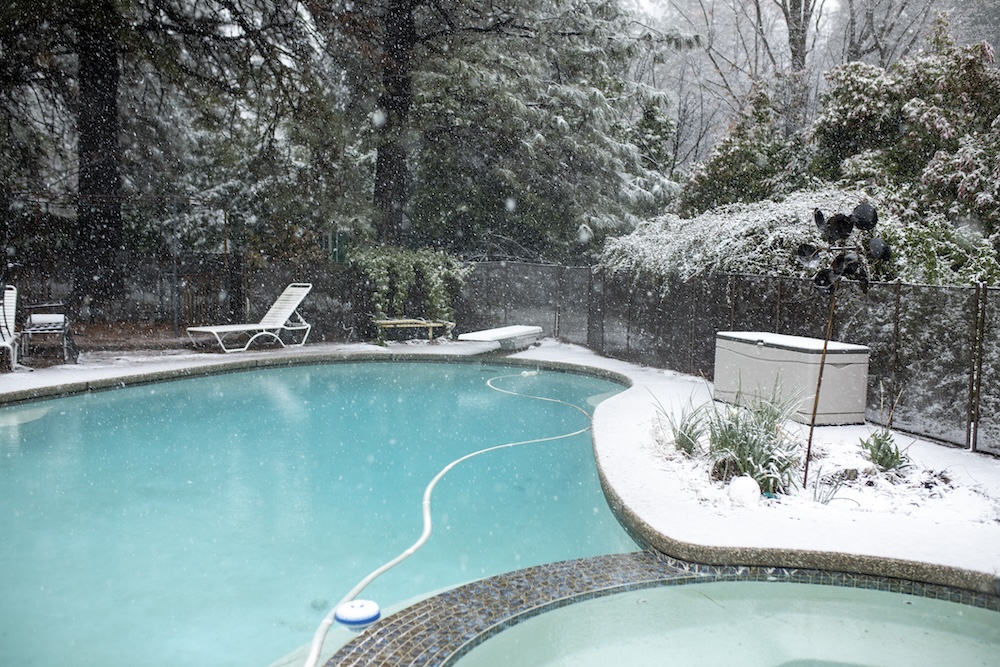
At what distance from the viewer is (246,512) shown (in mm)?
→ 4895

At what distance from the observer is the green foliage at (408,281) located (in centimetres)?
1258

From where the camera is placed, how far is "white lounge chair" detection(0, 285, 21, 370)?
8.61m

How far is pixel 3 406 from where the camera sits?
24.5 feet

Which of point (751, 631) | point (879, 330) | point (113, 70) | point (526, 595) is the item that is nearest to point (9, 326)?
point (113, 70)

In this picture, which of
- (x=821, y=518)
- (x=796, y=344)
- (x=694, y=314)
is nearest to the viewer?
(x=821, y=518)

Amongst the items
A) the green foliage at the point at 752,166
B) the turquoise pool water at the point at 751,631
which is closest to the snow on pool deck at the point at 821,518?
the turquoise pool water at the point at 751,631

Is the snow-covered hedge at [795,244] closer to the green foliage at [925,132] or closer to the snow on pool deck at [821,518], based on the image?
the green foliage at [925,132]


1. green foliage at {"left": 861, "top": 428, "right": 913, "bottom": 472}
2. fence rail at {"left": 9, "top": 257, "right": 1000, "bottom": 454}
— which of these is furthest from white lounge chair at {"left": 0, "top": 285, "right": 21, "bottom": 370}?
green foliage at {"left": 861, "top": 428, "right": 913, "bottom": 472}

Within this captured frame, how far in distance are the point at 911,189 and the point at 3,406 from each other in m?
11.4

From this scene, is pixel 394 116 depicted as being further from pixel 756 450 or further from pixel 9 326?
pixel 756 450

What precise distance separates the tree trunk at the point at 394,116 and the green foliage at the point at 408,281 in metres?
1.23

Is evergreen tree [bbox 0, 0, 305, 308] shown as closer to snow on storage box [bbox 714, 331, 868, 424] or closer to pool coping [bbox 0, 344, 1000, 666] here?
snow on storage box [bbox 714, 331, 868, 424]

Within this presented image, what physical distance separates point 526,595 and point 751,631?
969 millimetres

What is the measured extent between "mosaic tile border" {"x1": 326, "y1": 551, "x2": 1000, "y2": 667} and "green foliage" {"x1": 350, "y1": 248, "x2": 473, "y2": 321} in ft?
30.8
